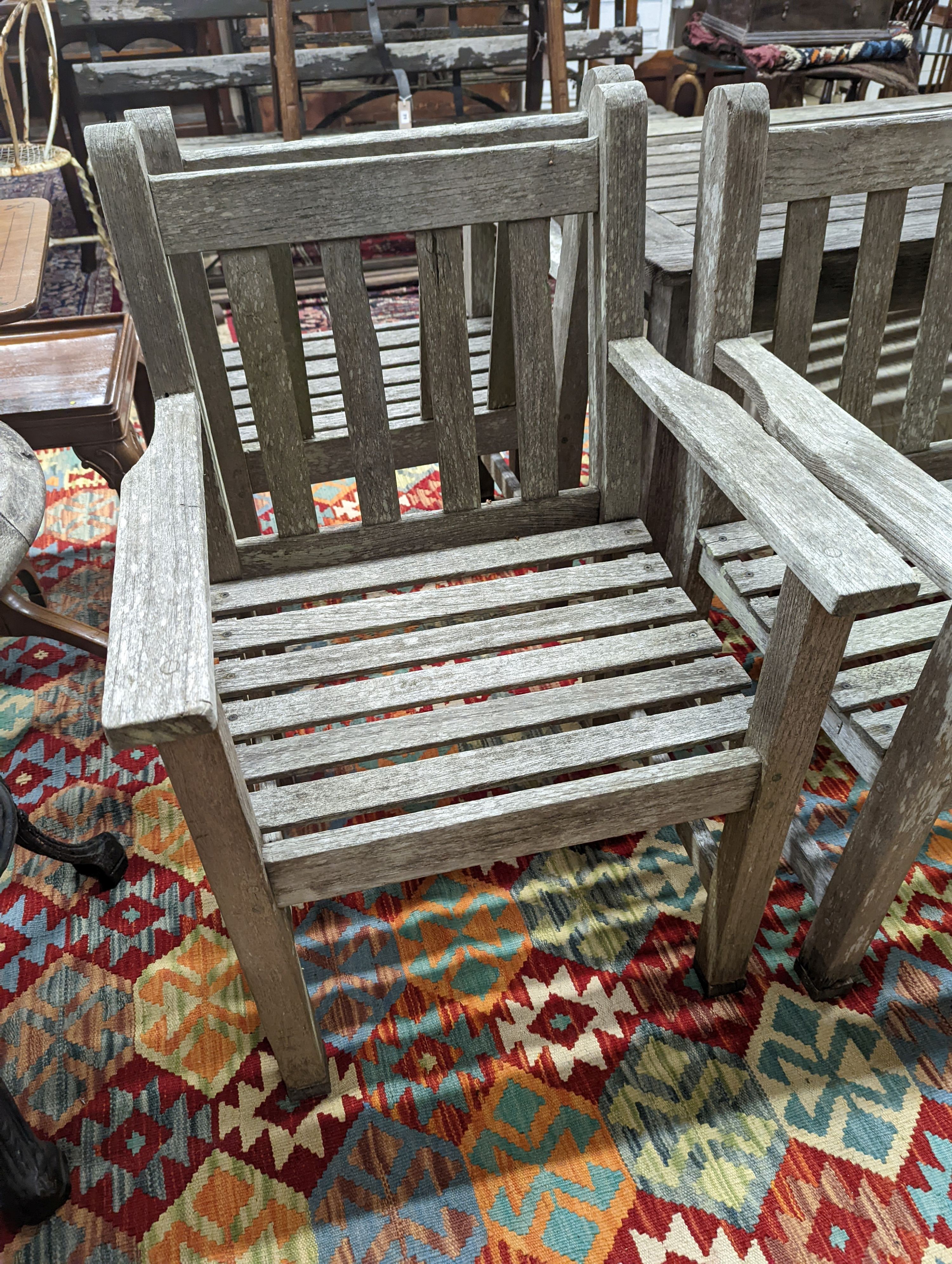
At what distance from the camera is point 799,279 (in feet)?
4.14

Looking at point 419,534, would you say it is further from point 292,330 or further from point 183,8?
point 183,8

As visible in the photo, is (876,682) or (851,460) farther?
(876,682)

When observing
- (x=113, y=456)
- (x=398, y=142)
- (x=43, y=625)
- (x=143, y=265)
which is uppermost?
(x=398, y=142)

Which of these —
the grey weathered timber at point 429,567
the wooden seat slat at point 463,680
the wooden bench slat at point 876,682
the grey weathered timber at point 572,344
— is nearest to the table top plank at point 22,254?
the grey weathered timber at point 429,567

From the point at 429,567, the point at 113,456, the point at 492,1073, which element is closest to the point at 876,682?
the point at 429,567

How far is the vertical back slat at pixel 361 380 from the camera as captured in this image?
3.96 feet

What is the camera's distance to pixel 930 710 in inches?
39.4

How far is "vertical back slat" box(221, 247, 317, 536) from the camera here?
1.17 meters

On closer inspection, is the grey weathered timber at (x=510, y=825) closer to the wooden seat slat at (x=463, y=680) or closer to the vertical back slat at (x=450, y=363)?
the wooden seat slat at (x=463, y=680)

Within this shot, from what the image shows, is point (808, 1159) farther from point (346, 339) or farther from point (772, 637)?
point (346, 339)

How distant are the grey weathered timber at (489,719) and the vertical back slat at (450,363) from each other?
0.38 meters

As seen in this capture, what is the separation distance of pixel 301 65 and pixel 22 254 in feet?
6.94

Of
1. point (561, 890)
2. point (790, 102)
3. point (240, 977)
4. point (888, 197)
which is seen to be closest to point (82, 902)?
point (240, 977)

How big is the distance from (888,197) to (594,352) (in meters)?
0.45
